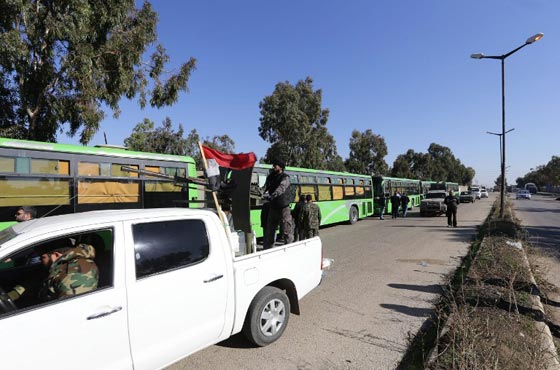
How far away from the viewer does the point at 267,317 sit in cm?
394

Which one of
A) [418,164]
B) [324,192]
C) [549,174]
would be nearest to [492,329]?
[324,192]

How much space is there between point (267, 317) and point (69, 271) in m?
2.08

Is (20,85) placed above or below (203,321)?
above

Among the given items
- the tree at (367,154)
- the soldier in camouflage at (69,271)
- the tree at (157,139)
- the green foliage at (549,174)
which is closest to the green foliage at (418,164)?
the tree at (367,154)

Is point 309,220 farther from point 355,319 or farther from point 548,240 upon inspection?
point 548,240

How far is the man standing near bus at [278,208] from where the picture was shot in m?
6.37

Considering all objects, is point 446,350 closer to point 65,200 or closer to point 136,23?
point 65,200

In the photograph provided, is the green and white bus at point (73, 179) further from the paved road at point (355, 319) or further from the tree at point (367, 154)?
the tree at point (367, 154)

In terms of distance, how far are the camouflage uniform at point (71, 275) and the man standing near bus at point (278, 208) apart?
3693 mm

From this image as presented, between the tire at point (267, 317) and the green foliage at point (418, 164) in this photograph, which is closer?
the tire at point (267, 317)

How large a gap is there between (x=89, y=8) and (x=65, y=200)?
20.7ft

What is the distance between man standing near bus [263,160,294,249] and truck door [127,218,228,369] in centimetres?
301

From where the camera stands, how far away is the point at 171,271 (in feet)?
9.93

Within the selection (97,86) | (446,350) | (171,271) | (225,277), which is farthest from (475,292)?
(97,86)
